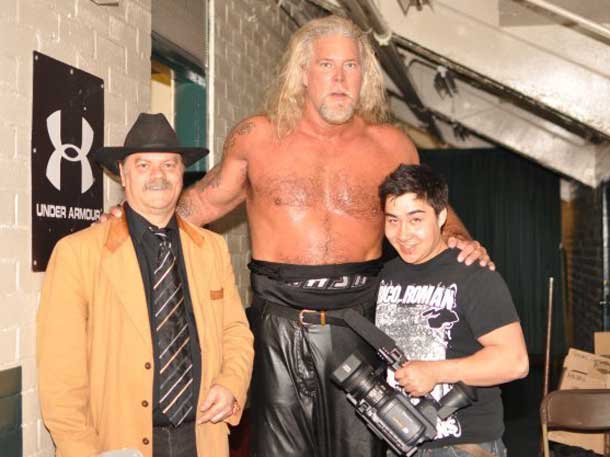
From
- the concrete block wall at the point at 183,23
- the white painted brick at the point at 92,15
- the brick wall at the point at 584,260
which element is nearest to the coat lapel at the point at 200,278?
the white painted brick at the point at 92,15

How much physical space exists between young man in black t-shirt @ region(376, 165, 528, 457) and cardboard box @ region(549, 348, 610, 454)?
7.23 feet

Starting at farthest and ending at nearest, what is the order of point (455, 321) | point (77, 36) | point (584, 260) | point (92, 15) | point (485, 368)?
point (584, 260)
point (92, 15)
point (77, 36)
point (455, 321)
point (485, 368)

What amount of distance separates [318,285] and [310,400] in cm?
38

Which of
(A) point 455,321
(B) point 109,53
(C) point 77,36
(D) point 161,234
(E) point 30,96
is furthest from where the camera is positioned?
(B) point 109,53

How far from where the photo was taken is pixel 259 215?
9.04 ft

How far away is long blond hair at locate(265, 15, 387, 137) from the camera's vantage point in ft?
9.00

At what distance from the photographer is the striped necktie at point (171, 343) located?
79.6 inches

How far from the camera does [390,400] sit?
1.92 m

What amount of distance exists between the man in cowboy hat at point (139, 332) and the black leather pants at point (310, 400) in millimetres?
356

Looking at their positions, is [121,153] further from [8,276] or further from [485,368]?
[485,368]

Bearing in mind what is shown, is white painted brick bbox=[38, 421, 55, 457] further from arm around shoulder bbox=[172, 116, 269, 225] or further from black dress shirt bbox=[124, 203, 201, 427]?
arm around shoulder bbox=[172, 116, 269, 225]

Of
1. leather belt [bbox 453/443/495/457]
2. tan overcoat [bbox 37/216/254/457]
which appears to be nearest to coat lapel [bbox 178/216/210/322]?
tan overcoat [bbox 37/216/254/457]

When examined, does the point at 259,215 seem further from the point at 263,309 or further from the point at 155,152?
the point at 155,152

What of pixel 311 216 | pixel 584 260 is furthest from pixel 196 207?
pixel 584 260
